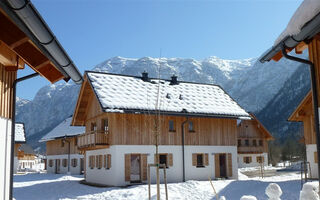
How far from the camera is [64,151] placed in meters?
39.8

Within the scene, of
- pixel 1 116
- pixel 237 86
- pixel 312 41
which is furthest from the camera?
pixel 237 86

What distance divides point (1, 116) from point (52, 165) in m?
37.6

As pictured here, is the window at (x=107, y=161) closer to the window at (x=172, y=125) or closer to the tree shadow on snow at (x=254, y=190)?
the window at (x=172, y=125)

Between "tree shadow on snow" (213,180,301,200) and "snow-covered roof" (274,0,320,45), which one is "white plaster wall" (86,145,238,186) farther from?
"snow-covered roof" (274,0,320,45)

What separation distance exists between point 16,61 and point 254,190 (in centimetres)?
1434

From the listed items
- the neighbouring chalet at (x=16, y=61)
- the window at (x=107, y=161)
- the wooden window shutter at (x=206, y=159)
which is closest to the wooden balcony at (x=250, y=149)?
the wooden window shutter at (x=206, y=159)

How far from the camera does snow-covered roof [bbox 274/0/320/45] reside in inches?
223

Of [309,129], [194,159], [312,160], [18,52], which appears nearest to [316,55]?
[18,52]

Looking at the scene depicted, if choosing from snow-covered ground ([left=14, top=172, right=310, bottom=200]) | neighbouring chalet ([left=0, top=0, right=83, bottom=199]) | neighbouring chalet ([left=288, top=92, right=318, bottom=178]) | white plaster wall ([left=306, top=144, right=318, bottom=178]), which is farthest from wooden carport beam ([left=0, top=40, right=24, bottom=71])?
white plaster wall ([left=306, top=144, right=318, bottom=178])

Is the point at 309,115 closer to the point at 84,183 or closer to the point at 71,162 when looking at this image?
the point at 84,183

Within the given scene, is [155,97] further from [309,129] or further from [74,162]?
[74,162]

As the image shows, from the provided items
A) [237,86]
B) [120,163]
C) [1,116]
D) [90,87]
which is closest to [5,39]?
[1,116]

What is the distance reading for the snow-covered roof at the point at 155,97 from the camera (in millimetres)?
22984

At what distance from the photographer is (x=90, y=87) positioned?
25.0 m
